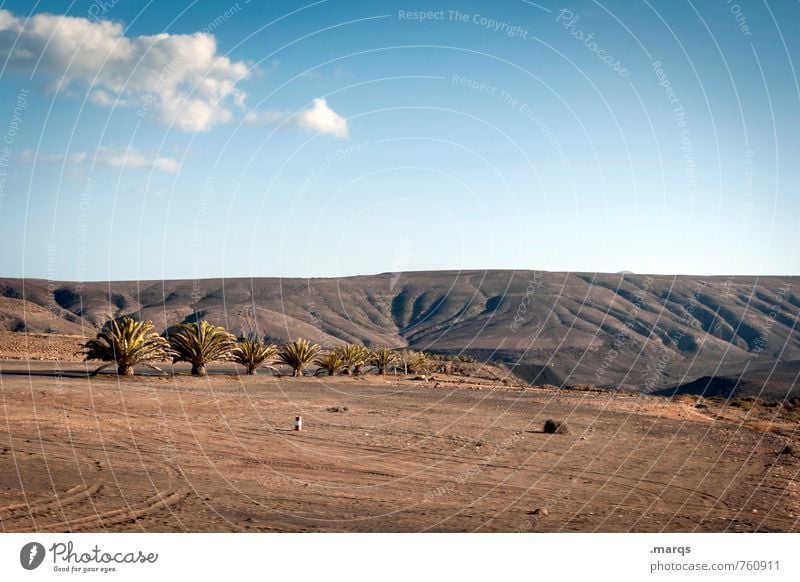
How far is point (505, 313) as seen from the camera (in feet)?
403

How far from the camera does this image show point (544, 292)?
134 m

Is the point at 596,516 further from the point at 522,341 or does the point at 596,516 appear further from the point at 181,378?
the point at 522,341

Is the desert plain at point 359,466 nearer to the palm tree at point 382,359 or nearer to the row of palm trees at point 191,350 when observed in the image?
the row of palm trees at point 191,350

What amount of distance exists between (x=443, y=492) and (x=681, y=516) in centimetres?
333

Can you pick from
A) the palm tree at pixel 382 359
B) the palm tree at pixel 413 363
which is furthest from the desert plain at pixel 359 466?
the palm tree at pixel 413 363

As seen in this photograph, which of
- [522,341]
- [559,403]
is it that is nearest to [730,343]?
[522,341]

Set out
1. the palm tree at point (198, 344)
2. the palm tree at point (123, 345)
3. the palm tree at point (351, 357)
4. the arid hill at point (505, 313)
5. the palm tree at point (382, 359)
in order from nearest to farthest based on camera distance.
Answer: the palm tree at point (123, 345) → the palm tree at point (198, 344) → the palm tree at point (351, 357) → the palm tree at point (382, 359) → the arid hill at point (505, 313)

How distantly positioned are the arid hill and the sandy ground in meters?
46.6

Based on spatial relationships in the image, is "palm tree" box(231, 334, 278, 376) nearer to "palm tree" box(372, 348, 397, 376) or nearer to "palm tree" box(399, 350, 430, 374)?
"palm tree" box(372, 348, 397, 376)

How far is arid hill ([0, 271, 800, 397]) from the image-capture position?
8635cm

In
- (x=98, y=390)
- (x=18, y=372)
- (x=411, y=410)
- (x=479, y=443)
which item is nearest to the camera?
(x=479, y=443)

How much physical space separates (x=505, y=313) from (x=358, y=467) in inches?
4405

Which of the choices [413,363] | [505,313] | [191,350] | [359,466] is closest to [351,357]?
[413,363]

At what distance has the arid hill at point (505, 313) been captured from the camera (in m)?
86.4
